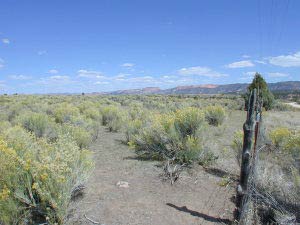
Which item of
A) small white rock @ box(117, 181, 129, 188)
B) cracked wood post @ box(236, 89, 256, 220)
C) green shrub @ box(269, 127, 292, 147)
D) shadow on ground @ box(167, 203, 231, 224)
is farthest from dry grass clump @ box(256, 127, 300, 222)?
small white rock @ box(117, 181, 129, 188)

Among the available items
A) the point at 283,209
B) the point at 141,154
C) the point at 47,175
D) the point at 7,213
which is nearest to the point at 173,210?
the point at 283,209

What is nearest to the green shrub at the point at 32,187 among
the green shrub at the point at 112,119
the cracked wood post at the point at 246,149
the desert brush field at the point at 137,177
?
the desert brush field at the point at 137,177

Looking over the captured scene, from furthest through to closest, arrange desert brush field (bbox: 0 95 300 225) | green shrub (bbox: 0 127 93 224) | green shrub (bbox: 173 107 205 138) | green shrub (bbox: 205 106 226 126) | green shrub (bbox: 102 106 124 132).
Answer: green shrub (bbox: 205 106 226 126) < green shrub (bbox: 102 106 124 132) < green shrub (bbox: 173 107 205 138) < desert brush field (bbox: 0 95 300 225) < green shrub (bbox: 0 127 93 224)

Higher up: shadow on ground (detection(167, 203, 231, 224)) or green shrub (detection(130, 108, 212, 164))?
green shrub (detection(130, 108, 212, 164))

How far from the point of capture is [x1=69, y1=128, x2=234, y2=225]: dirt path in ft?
17.4

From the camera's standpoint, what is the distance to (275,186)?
630cm

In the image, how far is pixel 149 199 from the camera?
610 cm

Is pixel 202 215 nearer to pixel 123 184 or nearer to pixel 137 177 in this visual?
pixel 123 184

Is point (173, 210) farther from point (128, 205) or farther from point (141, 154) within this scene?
point (141, 154)

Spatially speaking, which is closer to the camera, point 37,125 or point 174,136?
point 174,136

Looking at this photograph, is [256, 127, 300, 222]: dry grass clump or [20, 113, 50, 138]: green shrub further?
[20, 113, 50, 138]: green shrub

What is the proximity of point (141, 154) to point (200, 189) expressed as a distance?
9.03ft

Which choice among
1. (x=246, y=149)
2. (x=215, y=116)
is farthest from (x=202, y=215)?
(x=215, y=116)

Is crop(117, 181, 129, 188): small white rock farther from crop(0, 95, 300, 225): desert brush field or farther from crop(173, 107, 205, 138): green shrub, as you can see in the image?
crop(173, 107, 205, 138): green shrub
